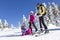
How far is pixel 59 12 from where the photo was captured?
103875mm

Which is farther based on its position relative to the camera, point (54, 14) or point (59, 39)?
point (54, 14)

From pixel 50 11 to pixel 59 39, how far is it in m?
83.0

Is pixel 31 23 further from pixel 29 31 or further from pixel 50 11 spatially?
pixel 50 11

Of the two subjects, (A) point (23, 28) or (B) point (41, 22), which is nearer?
(B) point (41, 22)

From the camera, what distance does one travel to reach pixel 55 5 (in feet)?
336

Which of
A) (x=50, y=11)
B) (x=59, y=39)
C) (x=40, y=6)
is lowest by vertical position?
(x=59, y=39)

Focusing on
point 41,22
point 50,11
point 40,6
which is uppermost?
point 50,11

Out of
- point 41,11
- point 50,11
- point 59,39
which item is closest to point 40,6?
point 41,11

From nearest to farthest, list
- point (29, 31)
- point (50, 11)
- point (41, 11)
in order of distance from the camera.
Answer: point (41, 11)
point (29, 31)
point (50, 11)

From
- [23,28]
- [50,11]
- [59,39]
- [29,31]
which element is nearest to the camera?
[59,39]

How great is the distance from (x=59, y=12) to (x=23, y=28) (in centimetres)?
8378

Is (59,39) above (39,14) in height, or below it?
below

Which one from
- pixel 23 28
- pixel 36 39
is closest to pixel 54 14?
pixel 23 28

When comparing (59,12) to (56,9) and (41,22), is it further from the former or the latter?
(41,22)
